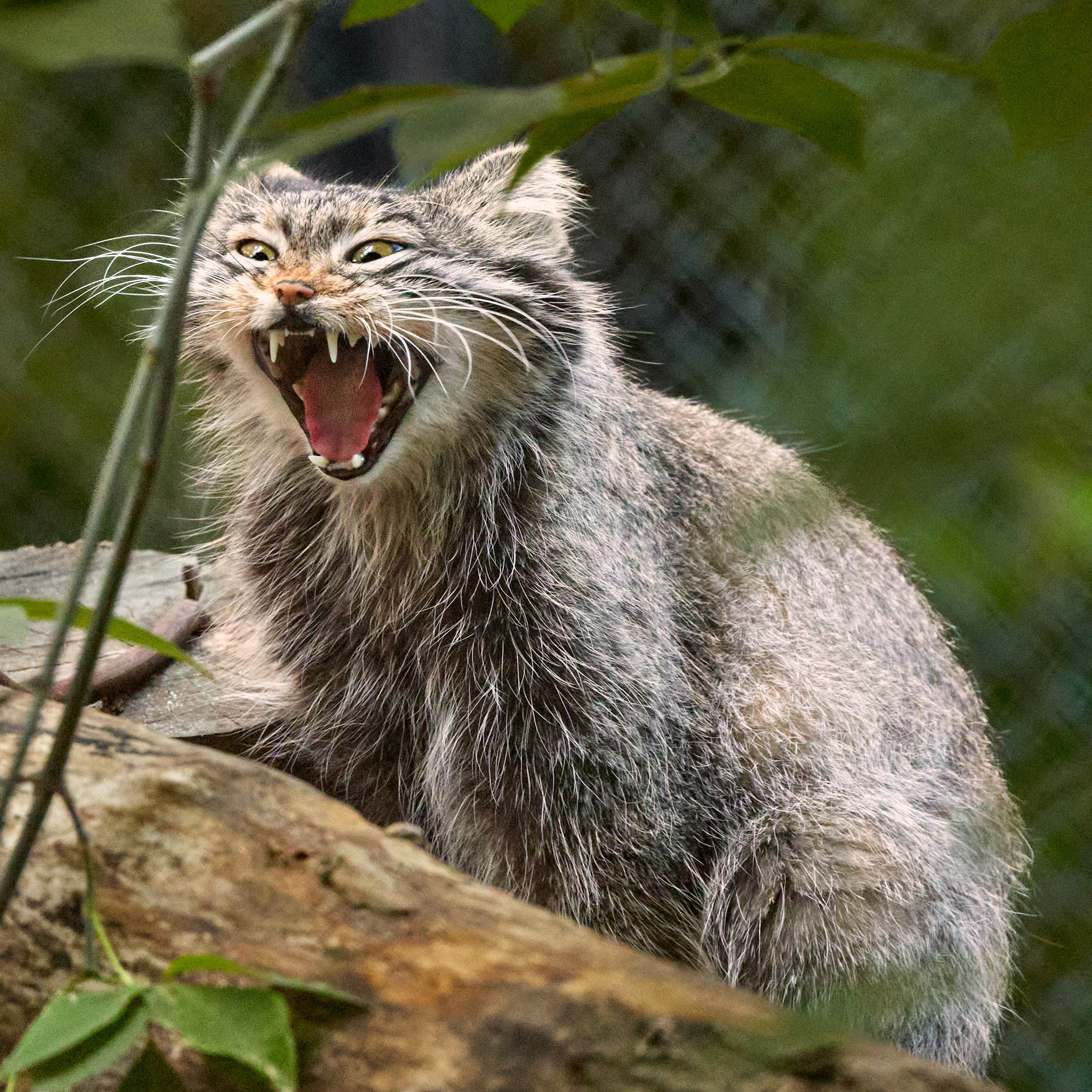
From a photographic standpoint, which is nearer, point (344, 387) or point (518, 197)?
point (344, 387)

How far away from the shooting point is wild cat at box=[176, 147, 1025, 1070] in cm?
210

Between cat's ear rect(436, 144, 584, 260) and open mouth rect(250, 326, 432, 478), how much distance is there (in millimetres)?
403

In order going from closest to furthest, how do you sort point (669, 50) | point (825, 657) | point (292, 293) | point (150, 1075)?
point (669, 50) < point (150, 1075) < point (292, 293) < point (825, 657)

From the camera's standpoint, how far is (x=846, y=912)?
209cm

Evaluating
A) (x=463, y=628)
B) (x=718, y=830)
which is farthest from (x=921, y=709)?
(x=463, y=628)

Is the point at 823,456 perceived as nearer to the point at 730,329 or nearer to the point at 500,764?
the point at 500,764

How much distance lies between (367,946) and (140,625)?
2.25 m

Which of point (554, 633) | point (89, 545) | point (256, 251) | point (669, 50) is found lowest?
point (554, 633)

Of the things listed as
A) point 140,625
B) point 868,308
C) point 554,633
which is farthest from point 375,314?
point 868,308

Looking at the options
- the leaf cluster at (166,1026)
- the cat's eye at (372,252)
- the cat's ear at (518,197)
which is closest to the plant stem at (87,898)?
the leaf cluster at (166,1026)

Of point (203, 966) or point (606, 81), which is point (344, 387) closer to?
point (203, 966)

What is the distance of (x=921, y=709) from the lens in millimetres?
2410

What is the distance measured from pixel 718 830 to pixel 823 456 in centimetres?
190

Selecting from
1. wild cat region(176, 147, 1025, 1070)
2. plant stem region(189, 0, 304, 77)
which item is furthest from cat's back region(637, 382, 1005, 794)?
plant stem region(189, 0, 304, 77)
